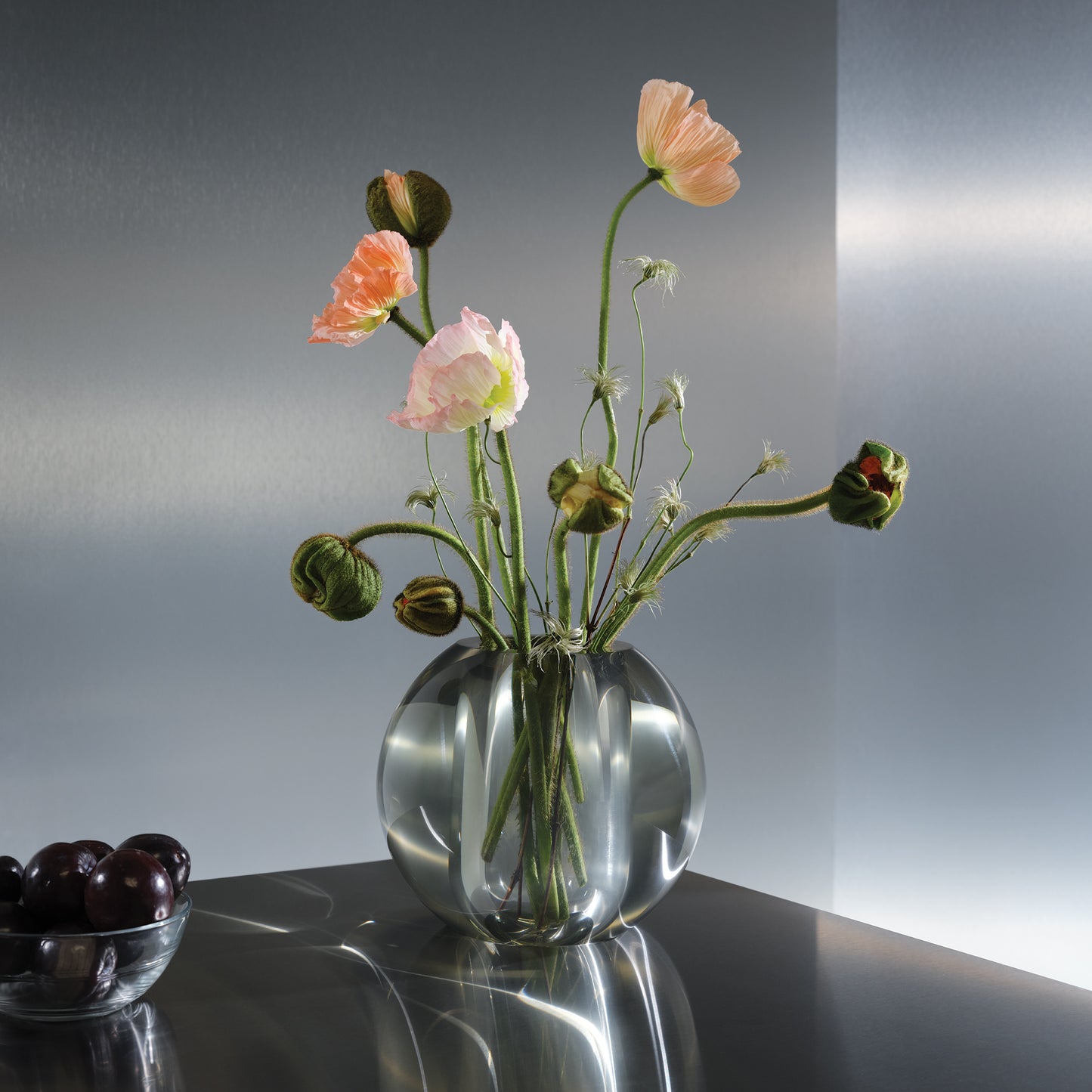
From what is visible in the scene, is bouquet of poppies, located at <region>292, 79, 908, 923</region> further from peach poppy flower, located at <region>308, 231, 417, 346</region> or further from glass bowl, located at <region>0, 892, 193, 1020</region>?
glass bowl, located at <region>0, 892, 193, 1020</region>

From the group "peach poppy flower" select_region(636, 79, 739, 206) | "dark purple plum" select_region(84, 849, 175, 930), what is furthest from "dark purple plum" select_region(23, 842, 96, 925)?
"peach poppy flower" select_region(636, 79, 739, 206)

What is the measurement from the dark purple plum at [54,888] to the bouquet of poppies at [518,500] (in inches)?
8.0

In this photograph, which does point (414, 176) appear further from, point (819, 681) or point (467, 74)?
point (819, 681)

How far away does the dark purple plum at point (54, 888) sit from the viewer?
67 centimetres

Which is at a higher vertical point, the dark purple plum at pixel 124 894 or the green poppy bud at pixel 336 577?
the green poppy bud at pixel 336 577

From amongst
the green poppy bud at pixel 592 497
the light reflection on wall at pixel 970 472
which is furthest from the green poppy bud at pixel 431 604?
the light reflection on wall at pixel 970 472

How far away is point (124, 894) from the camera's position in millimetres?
658

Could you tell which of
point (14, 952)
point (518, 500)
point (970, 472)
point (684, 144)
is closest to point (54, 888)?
point (14, 952)

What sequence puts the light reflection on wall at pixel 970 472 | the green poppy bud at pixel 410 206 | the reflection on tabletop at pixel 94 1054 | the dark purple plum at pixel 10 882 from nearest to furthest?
the reflection on tabletop at pixel 94 1054
the dark purple plum at pixel 10 882
the green poppy bud at pixel 410 206
the light reflection on wall at pixel 970 472

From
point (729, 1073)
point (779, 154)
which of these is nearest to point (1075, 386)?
point (779, 154)

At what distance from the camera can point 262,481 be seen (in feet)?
5.49

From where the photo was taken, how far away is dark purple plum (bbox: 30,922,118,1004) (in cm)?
64

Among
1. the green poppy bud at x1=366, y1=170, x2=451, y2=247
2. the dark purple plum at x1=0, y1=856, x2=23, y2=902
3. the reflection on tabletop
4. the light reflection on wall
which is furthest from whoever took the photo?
the light reflection on wall

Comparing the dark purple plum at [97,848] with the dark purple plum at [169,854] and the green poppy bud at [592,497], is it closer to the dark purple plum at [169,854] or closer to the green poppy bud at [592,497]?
the dark purple plum at [169,854]
